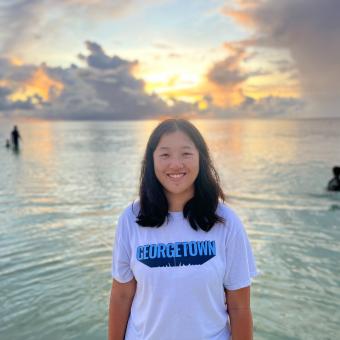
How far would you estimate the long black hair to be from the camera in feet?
7.88

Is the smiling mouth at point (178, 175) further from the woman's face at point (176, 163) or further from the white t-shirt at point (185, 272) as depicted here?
the white t-shirt at point (185, 272)

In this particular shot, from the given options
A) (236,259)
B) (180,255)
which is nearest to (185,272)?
(180,255)

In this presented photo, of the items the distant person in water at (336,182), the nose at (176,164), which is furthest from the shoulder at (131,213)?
the distant person in water at (336,182)

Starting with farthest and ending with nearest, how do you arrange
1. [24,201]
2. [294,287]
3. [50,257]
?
[24,201]
[50,257]
[294,287]

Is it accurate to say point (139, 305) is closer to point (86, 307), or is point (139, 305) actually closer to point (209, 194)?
point (209, 194)

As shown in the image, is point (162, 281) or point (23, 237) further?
point (23, 237)

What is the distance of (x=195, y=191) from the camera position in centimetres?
257

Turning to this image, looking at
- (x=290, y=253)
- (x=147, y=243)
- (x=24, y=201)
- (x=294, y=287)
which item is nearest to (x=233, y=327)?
(x=147, y=243)

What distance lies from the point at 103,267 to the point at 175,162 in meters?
5.64

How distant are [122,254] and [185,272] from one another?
40cm

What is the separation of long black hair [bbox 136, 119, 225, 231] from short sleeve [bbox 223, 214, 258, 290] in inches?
3.9

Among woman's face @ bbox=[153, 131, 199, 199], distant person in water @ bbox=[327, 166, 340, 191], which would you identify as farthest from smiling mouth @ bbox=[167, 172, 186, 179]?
distant person in water @ bbox=[327, 166, 340, 191]

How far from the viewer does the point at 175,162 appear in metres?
2.48

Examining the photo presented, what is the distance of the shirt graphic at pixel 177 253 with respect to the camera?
2.32 metres
